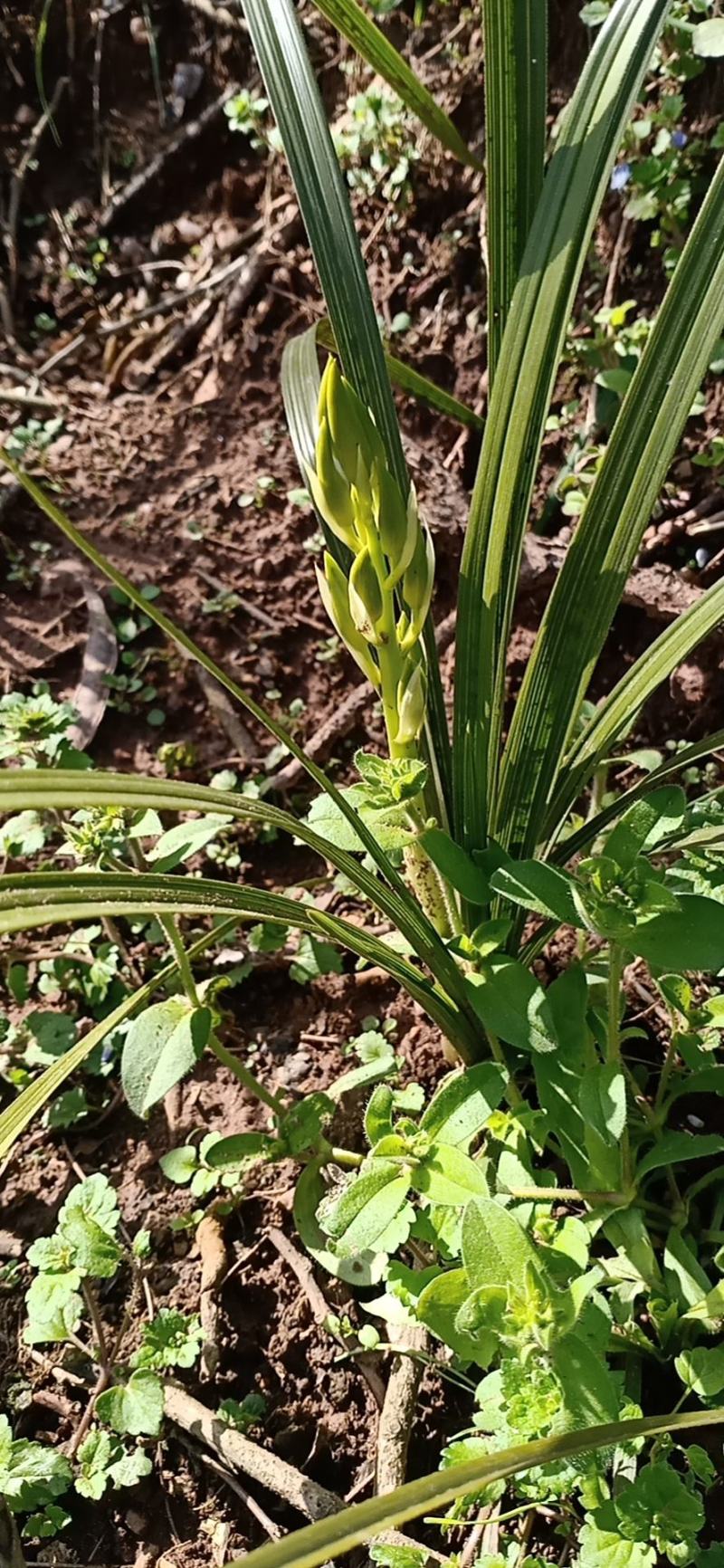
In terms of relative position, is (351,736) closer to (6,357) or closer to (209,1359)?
(209,1359)

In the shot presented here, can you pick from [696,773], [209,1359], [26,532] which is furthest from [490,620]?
[26,532]

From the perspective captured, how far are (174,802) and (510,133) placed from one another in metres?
0.98

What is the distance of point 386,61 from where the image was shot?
146 centimetres

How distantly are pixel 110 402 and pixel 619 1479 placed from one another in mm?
2594

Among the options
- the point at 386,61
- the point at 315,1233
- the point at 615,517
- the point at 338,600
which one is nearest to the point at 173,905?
the point at 338,600

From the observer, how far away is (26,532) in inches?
96.6

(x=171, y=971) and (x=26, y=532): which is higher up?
(x=26, y=532)

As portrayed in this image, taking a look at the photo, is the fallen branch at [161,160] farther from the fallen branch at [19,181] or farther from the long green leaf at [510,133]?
the long green leaf at [510,133]

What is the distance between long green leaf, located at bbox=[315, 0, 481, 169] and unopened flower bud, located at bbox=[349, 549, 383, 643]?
A: 3.05 ft

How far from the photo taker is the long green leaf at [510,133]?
1.22 meters

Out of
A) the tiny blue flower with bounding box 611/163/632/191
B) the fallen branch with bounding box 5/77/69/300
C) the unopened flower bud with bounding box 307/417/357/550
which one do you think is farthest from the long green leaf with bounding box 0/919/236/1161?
the fallen branch with bounding box 5/77/69/300

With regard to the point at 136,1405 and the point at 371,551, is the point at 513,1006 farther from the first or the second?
the point at 136,1405

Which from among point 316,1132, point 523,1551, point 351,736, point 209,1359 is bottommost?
point 523,1551

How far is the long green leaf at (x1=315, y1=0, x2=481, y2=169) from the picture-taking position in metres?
1.37
